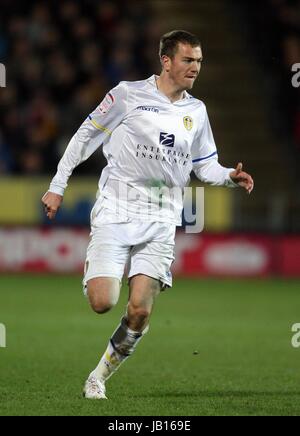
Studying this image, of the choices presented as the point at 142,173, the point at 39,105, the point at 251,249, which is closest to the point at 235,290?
the point at 251,249

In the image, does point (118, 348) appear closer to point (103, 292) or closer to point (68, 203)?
point (103, 292)

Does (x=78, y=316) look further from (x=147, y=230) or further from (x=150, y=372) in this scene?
(x=147, y=230)

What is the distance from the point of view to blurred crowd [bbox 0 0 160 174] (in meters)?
17.9

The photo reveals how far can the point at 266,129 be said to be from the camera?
65.7 feet

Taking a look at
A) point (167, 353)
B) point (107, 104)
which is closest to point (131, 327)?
point (107, 104)

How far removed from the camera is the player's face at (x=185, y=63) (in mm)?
7246

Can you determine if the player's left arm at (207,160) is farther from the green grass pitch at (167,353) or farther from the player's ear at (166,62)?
the green grass pitch at (167,353)

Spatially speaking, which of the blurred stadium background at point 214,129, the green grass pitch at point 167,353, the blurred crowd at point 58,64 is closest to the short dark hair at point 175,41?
the green grass pitch at point 167,353

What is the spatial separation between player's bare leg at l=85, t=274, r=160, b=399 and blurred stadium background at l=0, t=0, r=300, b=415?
14.6 feet

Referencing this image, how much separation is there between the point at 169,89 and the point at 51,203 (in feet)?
3.70

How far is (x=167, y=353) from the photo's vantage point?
385 inches

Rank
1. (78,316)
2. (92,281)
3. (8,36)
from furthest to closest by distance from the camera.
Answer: (8,36) < (78,316) < (92,281)

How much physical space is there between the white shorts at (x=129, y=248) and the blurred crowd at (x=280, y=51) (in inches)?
458

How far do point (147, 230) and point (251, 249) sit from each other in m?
10.4
